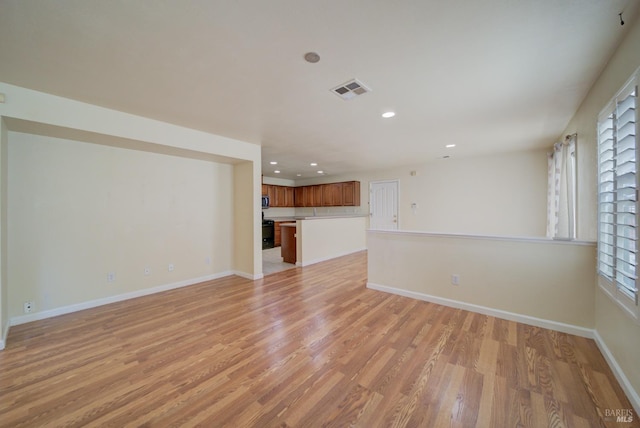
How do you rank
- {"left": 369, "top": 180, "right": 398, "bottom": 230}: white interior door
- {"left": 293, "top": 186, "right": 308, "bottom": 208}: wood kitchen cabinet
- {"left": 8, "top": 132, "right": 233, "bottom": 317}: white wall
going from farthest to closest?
{"left": 293, "top": 186, "right": 308, "bottom": 208}: wood kitchen cabinet, {"left": 369, "top": 180, "right": 398, "bottom": 230}: white interior door, {"left": 8, "top": 132, "right": 233, "bottom": 317}: white wall

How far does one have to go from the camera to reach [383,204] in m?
7.34

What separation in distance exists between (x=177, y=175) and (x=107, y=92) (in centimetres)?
173

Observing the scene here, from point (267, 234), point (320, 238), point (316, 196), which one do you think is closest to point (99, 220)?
point (320, 238)

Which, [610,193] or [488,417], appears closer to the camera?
[488,417]

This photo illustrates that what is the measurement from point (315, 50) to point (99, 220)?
3564mm

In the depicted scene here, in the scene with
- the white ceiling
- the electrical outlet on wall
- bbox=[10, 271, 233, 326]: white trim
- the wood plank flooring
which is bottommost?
the wood plank flooring

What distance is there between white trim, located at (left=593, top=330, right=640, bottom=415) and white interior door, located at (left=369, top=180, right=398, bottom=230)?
4.98m

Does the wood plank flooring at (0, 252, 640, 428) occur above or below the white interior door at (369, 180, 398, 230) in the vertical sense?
below

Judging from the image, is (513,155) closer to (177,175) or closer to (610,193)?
(610,193)

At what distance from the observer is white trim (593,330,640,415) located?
156 cm

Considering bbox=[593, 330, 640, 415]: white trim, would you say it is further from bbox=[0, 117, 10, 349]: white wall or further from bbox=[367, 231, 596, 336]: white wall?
bbox=[0, 117, 10, 349]: white wall

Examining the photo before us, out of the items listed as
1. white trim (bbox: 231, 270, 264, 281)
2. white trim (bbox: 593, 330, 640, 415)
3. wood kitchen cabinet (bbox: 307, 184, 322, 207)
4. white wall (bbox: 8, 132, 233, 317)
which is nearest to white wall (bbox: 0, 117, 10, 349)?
white wall (bbox: 8, 132, 233, 317)

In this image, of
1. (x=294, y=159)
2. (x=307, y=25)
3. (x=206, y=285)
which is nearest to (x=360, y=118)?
(x=307, y=25)

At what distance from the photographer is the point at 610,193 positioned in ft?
6.36
